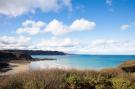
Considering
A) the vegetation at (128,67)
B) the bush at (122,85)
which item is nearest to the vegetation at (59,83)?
the bush at (122,85)

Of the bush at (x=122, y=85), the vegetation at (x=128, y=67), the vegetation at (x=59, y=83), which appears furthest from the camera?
the vegetation at (x=128, y=67)

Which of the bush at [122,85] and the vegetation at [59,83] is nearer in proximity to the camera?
the vegetation at [59,83]

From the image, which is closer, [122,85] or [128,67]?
[122,85]

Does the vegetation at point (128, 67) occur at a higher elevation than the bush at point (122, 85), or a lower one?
higher

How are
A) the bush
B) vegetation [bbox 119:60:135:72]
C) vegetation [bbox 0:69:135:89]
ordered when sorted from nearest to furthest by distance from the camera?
vegetation [bbox 0:69:135:89] → the bush → vegetation [bbox 119:60:135:72]

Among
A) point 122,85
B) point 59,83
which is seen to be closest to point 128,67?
point 122,85

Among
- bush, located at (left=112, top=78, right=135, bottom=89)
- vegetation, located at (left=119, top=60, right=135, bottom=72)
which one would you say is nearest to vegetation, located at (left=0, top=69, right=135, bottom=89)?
bush, located at (left=112, top=78, right=135, bottom=89)

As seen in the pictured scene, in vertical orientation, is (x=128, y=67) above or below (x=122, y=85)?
above

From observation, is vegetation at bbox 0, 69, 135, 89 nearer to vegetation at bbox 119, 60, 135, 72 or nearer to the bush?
the bush

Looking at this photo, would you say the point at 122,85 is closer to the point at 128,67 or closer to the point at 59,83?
the point at 59,83

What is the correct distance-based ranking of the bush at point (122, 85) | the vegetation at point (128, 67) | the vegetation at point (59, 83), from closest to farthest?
1. the vegetation at point (59, 83)
2. the bush at point (122, 85)
3. the vegetation at point (128, 67)

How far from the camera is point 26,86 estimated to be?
10.6 m

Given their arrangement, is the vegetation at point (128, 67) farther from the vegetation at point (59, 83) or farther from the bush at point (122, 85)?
the bush at point (122, 85)

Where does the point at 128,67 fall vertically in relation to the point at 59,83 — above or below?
above
